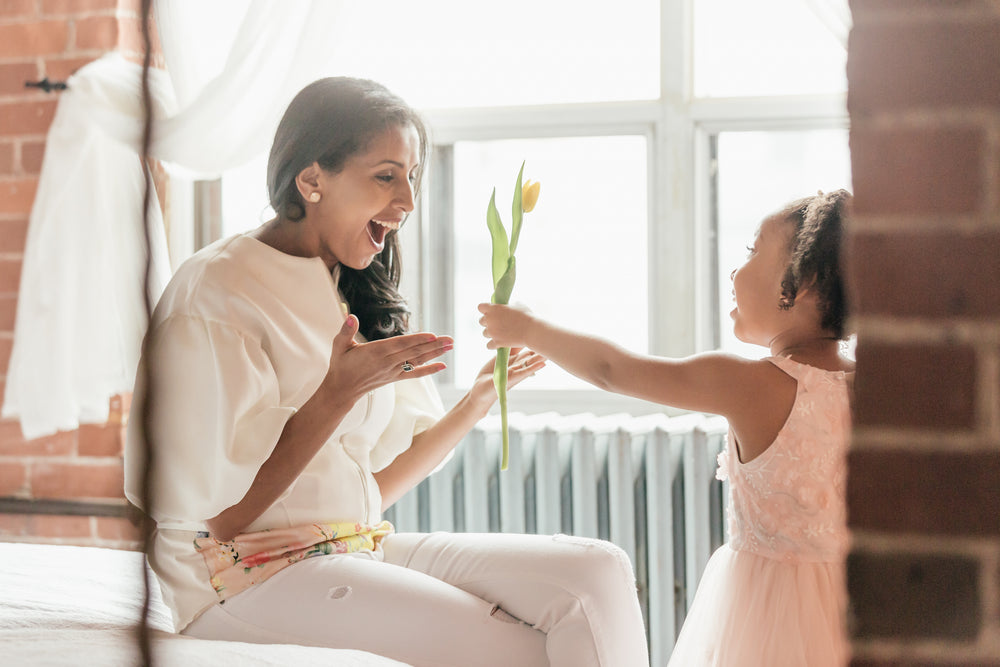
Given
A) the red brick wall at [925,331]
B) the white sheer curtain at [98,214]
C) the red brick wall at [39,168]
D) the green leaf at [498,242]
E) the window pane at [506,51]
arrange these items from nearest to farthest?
the red brick wall at [925,331], the green leaf at [498,242], the white sheer curtain at [98,214], the red brick wall at [39,168], the window pane at [506,51]

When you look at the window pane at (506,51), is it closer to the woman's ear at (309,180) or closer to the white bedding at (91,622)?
the woman's ear at (309,180)

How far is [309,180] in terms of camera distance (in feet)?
4.82

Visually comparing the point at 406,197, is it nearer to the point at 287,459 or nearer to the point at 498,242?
the point at 498,242

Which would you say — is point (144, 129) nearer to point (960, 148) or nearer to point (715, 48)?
point (960, 148)

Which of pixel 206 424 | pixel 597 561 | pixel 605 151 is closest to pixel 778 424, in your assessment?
pixel 597 561

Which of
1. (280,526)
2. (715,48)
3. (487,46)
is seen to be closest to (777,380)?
(280,526)

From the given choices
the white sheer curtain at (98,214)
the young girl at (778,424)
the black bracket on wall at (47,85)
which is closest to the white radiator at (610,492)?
the young girl at (778,424)

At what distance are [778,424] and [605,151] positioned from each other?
1.07m

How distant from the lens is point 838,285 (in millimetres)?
1356

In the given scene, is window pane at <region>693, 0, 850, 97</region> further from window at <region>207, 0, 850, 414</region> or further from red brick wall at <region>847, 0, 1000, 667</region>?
red brick wall at <region>847, 0, 1000, 667</region>

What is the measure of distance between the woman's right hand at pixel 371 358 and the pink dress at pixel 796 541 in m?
0.49

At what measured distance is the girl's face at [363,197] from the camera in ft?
4.84

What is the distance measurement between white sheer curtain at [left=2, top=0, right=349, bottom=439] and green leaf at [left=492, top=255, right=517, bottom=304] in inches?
31.6

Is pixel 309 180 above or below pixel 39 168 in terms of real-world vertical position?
below
